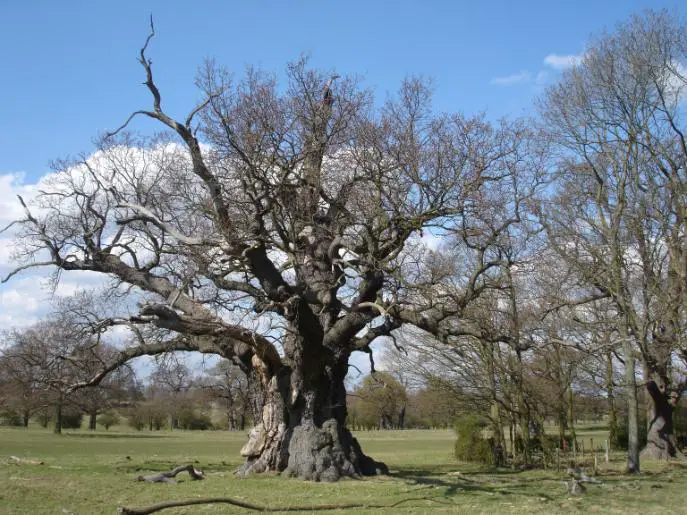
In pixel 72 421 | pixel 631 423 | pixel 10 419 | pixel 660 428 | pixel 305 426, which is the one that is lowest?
pixel 72 421

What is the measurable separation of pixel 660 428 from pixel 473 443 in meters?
8.55

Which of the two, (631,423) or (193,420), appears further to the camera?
(193,420)

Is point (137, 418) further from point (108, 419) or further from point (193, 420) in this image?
point (193, 420)

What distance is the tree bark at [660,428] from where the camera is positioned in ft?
91.9

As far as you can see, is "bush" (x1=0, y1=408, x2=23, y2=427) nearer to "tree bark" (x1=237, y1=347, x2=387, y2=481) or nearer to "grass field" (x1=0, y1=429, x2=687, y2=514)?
"grass field" (x1=0, y1=429, x2=687, y2=514)

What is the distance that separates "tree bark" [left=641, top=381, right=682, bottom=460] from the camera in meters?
28.0

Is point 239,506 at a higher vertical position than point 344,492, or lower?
higher

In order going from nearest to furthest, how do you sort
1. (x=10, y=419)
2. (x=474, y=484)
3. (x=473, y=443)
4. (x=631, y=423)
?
1. (x=474, y=484)
2. (x=631, y=423)
3. (x=473, y=443)
4. (x=10, y=419)

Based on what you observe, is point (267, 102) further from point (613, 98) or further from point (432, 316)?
point (613, 98)

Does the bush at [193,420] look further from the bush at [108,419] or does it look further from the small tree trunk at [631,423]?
the small tree trunk at [631,423]

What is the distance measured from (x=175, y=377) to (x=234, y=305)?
547cm

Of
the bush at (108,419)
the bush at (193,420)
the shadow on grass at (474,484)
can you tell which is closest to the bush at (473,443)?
the shadow on grass at (474,484)

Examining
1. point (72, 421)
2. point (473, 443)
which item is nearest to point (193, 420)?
point (72, 421)

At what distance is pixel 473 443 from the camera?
2652 cm
